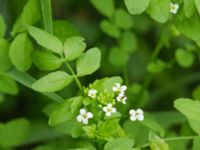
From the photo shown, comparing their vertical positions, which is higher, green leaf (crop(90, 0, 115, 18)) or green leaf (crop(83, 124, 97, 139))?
green leaf (crop(90, 0, 115, 18))

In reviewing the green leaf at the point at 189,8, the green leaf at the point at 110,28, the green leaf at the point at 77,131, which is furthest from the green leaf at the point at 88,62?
the green leaf at the point at 110,28

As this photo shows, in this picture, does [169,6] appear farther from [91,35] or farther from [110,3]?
[91,35]

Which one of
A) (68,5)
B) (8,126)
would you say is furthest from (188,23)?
(68,5)

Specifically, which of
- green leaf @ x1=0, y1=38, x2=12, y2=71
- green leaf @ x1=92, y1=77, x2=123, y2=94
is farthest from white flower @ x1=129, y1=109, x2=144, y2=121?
green leaf @ x1=0, y1=38, x2=12, y2=71

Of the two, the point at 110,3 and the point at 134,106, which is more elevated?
the point at 110,3

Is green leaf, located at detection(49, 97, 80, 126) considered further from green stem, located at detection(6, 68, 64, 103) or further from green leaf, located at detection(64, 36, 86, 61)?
green stem, located at detection(6, 68, 64, 103)

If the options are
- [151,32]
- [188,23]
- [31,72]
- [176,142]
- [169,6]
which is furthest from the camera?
[151,32]
